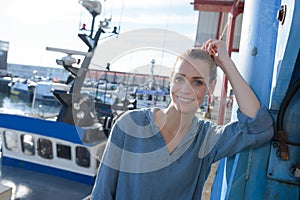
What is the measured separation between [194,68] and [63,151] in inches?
155

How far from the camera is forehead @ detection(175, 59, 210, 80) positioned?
1.11m

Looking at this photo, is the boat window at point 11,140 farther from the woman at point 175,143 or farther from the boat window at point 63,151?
the woman at point 175,143

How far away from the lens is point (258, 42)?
3.71 feet

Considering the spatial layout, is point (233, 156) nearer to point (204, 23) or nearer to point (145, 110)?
point (145, 110)

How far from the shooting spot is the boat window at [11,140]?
488 centimetres

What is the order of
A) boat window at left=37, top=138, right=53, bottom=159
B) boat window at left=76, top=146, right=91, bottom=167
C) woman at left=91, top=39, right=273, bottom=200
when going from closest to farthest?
woman at left=91, top=39, right=273, bottom=200 → boat window at left=76, top=146, right=91, bottom=167 → boat window at left=37, top=138, right=53, bottom=159

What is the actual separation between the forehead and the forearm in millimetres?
97

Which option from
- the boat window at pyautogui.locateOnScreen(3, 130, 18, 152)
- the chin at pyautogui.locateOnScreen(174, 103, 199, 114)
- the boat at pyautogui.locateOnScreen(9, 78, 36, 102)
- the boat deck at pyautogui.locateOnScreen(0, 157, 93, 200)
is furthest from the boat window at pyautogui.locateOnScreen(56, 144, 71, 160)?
the boat at pyautogui.locateOnScreen(9, 78, 36, 102)

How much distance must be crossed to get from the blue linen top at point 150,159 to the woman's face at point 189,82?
0.49ft

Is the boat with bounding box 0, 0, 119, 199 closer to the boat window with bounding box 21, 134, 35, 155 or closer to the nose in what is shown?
the boat window with bounding box 21, 134, 35, 155

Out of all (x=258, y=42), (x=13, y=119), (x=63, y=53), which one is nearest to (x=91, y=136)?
(x=13, y=119)

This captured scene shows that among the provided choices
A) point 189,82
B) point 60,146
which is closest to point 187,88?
point 189,82

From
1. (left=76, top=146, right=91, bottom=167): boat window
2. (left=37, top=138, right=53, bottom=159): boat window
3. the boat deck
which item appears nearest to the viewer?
the boat deck

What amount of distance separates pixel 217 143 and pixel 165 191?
32 centimetres
